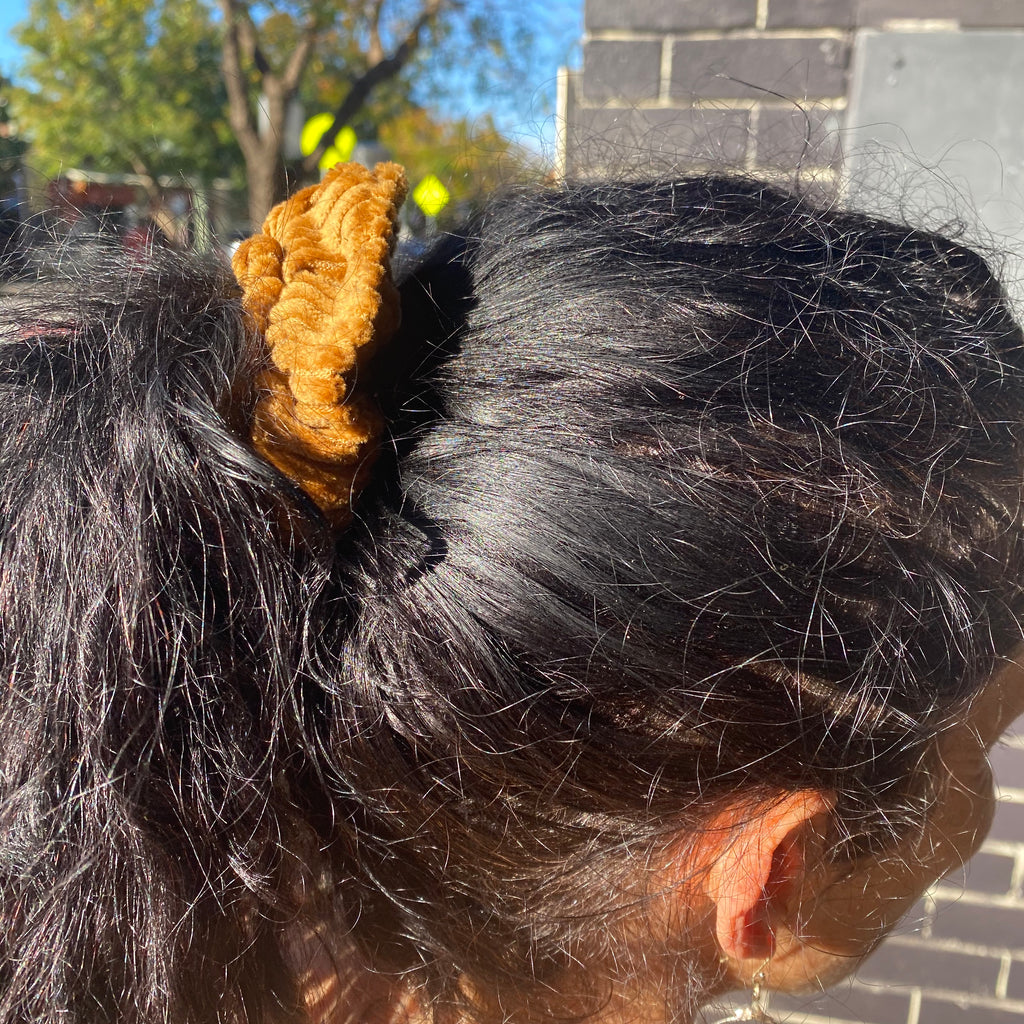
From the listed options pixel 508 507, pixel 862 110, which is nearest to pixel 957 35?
pixel 862 110

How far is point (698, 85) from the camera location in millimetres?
1887

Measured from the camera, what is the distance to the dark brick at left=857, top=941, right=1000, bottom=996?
1.96m

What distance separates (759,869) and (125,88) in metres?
11.3

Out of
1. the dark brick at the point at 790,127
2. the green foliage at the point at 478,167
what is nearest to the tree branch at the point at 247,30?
the dark brick at the point at 790,127

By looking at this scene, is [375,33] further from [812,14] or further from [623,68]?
[812,14]

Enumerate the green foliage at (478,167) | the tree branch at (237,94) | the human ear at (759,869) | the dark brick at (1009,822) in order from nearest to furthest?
the human ear at (759,869) < the green foliage at (478,167) < the dark brick at (1009,822) < the tree branch at (237,94)

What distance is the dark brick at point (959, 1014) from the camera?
196 cm

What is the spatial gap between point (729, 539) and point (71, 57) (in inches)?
465

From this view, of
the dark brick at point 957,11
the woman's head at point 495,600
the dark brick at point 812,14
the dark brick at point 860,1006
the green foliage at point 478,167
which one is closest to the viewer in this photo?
the woman's head at point 495,600

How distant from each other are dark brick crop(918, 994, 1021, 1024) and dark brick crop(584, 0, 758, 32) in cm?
239

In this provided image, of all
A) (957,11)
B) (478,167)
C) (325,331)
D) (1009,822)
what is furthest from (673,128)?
(1009,822)

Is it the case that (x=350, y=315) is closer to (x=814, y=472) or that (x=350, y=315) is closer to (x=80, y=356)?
(x=80, y=356)

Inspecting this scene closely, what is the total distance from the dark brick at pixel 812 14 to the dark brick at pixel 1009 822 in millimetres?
1823

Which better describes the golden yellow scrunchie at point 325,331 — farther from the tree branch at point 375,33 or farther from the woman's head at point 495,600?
the tree branch at point 375,33
